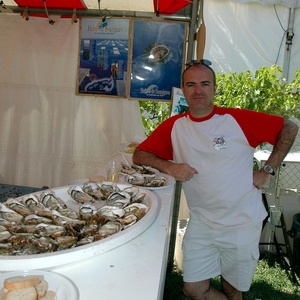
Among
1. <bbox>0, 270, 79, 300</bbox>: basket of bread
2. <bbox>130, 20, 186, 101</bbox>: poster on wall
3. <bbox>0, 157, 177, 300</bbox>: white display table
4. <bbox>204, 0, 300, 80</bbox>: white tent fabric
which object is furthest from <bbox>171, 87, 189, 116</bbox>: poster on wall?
<bbox>0, 270, 79, 300</bbox>: basket of bread

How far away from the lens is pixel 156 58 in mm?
3227

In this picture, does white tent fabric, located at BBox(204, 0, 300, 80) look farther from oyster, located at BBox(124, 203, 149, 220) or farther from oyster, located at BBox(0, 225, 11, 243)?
oyster, located at BBox(0, 225, 11, 243)

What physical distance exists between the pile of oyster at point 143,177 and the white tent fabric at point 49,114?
1322mm

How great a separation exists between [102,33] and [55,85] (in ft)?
2.19

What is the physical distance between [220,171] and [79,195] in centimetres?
87

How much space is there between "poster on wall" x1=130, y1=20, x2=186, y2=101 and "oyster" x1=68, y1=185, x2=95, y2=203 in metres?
1.83

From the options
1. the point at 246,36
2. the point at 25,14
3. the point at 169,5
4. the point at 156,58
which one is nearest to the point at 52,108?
the point at 25,14

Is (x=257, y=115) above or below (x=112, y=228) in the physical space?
above

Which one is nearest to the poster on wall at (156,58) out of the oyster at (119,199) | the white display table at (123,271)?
the oyster at (119,199)

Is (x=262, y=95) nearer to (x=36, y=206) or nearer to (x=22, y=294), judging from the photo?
(x=36, y=206)

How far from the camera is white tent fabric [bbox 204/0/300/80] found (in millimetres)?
4445

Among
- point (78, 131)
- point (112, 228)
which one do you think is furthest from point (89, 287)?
point (78, 131)

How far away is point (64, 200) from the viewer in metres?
1.58

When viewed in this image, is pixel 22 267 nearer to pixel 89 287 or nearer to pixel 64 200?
pixel 89 287
